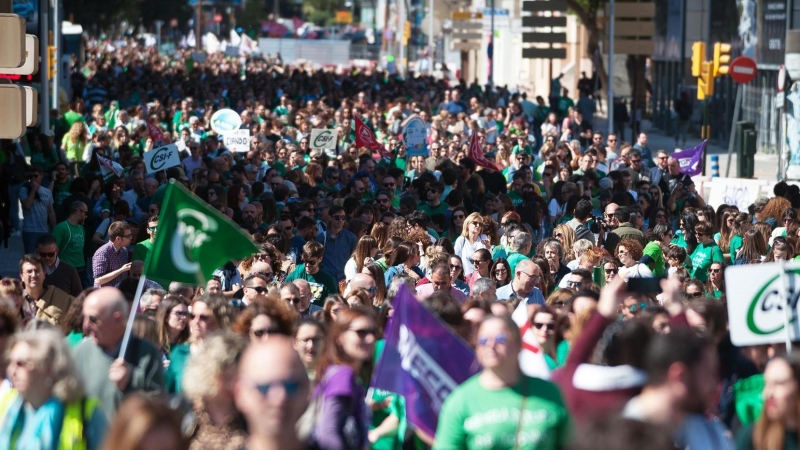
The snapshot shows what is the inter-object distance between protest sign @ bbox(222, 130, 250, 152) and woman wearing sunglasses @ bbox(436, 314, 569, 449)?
1779 cm

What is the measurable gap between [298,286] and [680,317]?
2.90m

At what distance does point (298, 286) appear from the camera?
31.0ft

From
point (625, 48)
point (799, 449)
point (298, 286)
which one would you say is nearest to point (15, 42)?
point (298, 286)

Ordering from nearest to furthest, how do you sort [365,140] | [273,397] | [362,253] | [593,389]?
[273,397] → [593,389] → [362,253] → [365,140]

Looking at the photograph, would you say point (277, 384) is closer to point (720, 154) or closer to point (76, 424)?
point (76, 424)

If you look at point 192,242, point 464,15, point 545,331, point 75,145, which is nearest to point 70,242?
point 192,242

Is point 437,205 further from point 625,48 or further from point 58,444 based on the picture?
point 625,48

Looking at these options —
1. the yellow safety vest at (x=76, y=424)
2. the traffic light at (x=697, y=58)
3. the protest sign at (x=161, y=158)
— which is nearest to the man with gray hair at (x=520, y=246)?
the protest sign at (x=161, y=158)

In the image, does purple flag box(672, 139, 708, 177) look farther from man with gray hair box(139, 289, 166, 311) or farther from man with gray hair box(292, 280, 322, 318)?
man with gray hair box(139, 289, 166, 311)

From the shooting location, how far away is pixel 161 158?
708 inches

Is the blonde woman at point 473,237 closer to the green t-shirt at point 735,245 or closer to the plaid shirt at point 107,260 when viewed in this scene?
the green t-shirt at point 735,245

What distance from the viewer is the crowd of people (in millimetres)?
5398

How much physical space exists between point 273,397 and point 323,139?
18.9 metres

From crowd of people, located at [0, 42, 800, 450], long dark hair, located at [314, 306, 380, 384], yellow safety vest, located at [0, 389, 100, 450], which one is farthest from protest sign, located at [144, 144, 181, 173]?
yellow safety vest, located at [0, 389, 100, 450]
